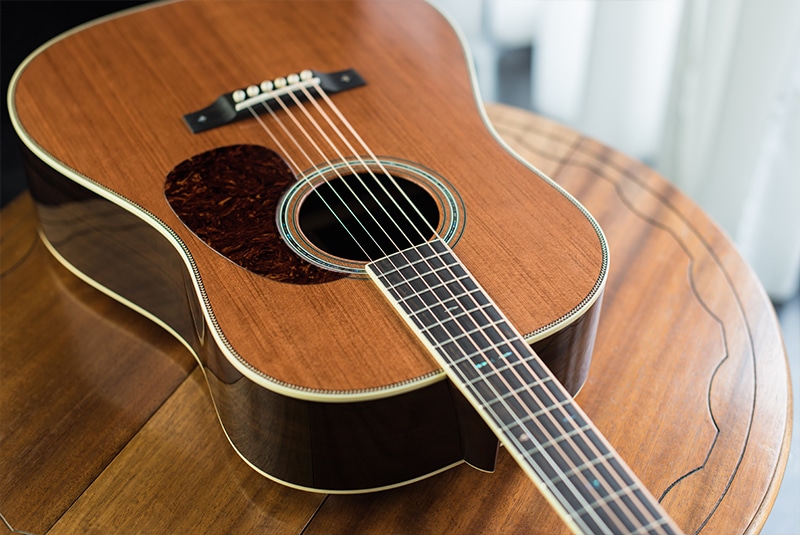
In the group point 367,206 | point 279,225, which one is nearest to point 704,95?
point 367,206

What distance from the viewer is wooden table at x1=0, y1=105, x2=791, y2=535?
3.05 ft

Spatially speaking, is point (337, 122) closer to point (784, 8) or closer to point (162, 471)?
point (162, 471)

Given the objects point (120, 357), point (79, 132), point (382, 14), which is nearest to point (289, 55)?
point (382, 14)

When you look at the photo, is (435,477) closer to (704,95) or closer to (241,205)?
(241,205)

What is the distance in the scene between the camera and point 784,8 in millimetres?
1292

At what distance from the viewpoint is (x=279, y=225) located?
0.99 m

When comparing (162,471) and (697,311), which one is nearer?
(162,471)

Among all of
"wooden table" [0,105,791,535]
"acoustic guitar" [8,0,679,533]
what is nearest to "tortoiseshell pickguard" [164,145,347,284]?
"acoustic guitar" [8,0,679,533]

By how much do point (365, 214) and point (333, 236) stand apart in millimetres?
47

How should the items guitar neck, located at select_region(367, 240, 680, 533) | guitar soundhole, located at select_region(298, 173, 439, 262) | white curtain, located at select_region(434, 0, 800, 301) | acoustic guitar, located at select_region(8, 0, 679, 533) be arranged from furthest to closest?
white curtain, located at select_region(434, 0, 800, 301), guitar soundhole, located at select_region(298, 173, 439, 262), acoustic guitar, located at select_region(8, 0, 679, 533), guitar neck, located at select_region(367, 240, 680, 533)

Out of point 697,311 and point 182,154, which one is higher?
point 182,154

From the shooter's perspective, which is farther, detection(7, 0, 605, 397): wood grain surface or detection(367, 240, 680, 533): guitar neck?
detection(7, 0, 605, 397): wood grain surface

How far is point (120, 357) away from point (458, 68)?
62 cm

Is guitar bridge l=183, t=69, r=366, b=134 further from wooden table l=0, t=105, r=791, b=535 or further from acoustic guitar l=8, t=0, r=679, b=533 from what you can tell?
wooden table l=0, t=105, r=791, b=535
